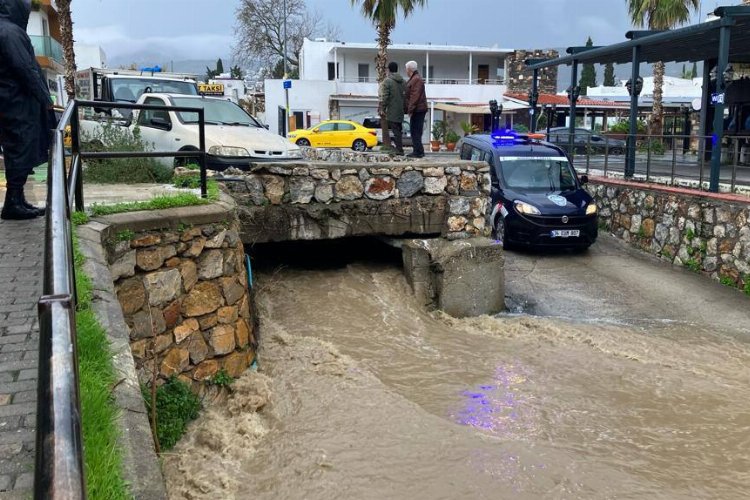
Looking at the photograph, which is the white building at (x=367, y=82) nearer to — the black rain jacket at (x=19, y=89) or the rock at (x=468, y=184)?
the rock at (x=468, y=184)

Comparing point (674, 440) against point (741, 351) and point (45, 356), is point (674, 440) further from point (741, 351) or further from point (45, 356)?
point (45, 356)

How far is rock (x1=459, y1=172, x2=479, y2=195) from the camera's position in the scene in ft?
29.9

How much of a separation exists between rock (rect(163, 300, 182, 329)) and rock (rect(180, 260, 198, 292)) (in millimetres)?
173

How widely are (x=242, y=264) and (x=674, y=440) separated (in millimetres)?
4176

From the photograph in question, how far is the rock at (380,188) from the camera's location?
339 inches

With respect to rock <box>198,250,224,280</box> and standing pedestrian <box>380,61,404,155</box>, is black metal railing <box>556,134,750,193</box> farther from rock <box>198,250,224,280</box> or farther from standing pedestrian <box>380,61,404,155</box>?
rock <box>198,250,224,280</box>

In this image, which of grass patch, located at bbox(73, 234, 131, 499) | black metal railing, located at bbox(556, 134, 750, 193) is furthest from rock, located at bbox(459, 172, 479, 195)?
grass patch, located at bbox(73, 234, 131, 499)

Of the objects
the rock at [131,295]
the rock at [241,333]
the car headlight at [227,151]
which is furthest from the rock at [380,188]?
the rock at [131,295]

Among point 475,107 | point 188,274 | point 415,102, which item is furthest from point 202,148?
point 475,107

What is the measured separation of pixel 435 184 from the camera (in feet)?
29.3

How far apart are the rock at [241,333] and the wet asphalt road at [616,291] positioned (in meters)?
4.12

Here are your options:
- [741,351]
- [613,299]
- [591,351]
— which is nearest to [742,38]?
[613,299]

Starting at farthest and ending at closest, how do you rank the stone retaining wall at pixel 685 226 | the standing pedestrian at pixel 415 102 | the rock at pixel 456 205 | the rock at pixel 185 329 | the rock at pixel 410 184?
the standing pedestrian at pixel 415 102 → the stone retaining wall at pixel 685 226 → the rock at pixel 456 205 → the rock at pixel 410 184 → the rock at pixel 185 329

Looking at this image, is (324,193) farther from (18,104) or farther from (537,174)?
(537,174)
